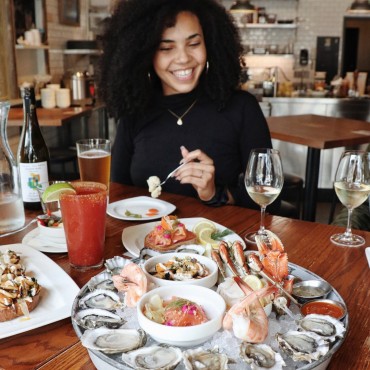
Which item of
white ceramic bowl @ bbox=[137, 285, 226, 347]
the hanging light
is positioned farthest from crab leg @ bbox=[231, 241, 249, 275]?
the hanging light

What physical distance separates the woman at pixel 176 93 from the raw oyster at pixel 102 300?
1130 millimetres

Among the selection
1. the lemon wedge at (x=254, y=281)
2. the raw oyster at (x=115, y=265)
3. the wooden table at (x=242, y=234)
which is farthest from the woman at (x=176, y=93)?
the lemon wedge at (x=254, y=281)

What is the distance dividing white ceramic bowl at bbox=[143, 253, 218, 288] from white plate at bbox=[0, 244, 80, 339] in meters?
0.17

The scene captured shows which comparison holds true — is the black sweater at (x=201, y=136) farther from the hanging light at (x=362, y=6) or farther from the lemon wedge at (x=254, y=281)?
the hanging light at (x=362, y=6)

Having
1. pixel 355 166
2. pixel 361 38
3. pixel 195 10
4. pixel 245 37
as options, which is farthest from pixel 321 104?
pixel 361 38

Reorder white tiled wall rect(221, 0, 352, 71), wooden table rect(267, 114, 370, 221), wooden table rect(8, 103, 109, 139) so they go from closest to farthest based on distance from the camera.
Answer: wooden table rect(267, 114, 370, 221)
wooden table rect(8, 103, 109, 139)
white tiled wall rect(221, 0, 352, 71)

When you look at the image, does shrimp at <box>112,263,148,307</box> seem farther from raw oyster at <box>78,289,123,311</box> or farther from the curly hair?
the curly hair

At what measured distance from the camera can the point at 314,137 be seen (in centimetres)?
312

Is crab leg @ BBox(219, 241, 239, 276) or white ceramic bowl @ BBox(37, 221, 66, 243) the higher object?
crab leg @ BBox(219, 241, 239, 276)

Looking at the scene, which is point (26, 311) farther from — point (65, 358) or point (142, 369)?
point (142, 369)

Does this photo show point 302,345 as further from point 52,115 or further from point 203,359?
point 52,115

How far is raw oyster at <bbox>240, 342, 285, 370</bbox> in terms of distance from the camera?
0.65 m

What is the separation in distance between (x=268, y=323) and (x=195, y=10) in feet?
5.27

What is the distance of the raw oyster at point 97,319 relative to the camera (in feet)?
2.47
